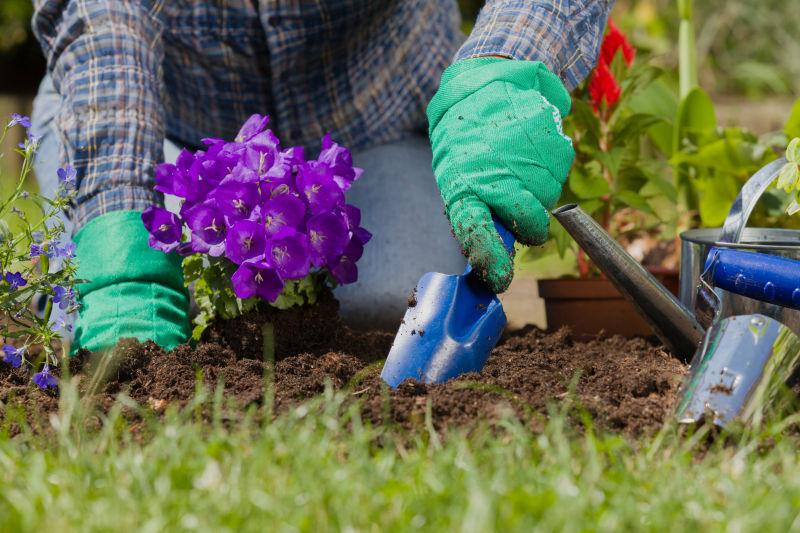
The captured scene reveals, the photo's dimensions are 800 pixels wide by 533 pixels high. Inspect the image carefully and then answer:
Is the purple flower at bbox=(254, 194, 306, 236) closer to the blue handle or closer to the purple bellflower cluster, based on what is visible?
the purple bellflower cluster

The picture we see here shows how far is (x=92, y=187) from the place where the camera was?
1.91 meters

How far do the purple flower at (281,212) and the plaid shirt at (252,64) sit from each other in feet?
1.27

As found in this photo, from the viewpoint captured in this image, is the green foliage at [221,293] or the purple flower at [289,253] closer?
the purple flower at [289,253]

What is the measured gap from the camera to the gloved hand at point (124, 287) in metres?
1.78

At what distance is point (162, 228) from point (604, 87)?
1135 millimetres

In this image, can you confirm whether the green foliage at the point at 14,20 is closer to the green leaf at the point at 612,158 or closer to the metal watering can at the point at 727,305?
the green leaf at the point at 612,158

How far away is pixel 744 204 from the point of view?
168 centimetres

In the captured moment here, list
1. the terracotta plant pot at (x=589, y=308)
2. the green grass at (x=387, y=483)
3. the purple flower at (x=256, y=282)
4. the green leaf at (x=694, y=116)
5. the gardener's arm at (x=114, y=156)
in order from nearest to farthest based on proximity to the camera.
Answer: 1. the green grass at (x=387, y=483)
2. the purple flower at (x=256, y=282)
3. the gardener's arm at (x=114, y=156)
4. the terracotta plant pot at (x=589, y=308)
5. the green leaf at (x=694, y=116)

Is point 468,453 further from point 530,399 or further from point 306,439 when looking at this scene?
point 530,399

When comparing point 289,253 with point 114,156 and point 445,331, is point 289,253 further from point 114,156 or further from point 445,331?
point 114,156

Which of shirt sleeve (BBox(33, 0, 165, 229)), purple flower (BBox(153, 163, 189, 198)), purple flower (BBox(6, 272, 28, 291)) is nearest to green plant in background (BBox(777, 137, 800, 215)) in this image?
purple flower (BBox(153, 163, 189, 198))

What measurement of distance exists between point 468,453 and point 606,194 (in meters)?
1.28

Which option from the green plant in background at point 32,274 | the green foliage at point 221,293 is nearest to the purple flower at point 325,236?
the green foliage at point 221,293

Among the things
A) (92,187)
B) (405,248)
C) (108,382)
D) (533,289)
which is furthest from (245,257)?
(533,289)
